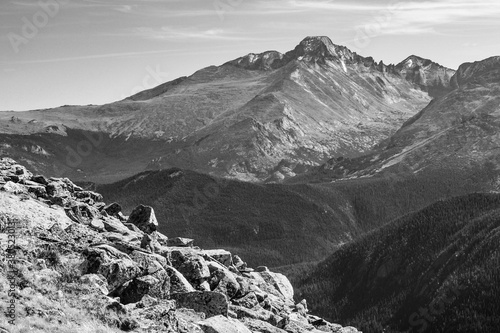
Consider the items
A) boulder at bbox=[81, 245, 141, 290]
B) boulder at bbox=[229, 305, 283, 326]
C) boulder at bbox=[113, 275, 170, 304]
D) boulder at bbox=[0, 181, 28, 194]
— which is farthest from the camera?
boulder at bbox=[0, 181, 28, 194]

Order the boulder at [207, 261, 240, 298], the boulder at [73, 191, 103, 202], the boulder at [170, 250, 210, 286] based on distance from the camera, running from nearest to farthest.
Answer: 1. the boulder at [170, 250, 210, 286]
2. the boulder at [207, 261, 240, 298]
3. the boulder at [73, 191, 103, 202]

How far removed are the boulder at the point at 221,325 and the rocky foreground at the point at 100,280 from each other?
12 centimetres

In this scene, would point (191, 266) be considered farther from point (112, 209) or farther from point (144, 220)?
point (112, 209)

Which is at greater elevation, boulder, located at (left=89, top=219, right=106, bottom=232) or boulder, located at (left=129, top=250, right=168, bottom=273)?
boulder, located at (left=89, top=219, right=106, bottom=232)

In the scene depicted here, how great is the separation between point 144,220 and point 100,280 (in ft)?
159

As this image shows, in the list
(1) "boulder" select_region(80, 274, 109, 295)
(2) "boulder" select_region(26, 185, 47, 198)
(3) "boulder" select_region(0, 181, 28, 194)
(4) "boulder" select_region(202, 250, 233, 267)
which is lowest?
(4) "boulder" select_region(202, 250, 233, 267)

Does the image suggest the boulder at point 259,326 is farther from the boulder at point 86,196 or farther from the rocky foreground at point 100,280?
the boulder at point 86,196

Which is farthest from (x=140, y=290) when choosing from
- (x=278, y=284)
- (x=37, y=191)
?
(x=278, y=284)

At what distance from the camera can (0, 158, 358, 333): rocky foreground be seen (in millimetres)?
51812

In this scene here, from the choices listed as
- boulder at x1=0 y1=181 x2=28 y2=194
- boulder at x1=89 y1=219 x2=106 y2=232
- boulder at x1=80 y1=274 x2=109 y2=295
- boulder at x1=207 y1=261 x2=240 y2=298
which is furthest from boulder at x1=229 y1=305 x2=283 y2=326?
boulder at x1=0 y1=181 x2=28 y2=194

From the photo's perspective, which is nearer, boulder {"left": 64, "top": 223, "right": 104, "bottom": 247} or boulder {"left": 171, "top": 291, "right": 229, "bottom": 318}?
boulder {"left": 171, "top": 291, "right": 229, "bottom": 318}

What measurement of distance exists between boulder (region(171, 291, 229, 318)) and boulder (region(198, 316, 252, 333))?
9.41 ft

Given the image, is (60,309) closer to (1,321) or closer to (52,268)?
(1,321)

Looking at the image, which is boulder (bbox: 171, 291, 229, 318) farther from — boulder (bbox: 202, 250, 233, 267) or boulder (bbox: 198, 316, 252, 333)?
boulder (bbox: 202, 250, 233, 267)
